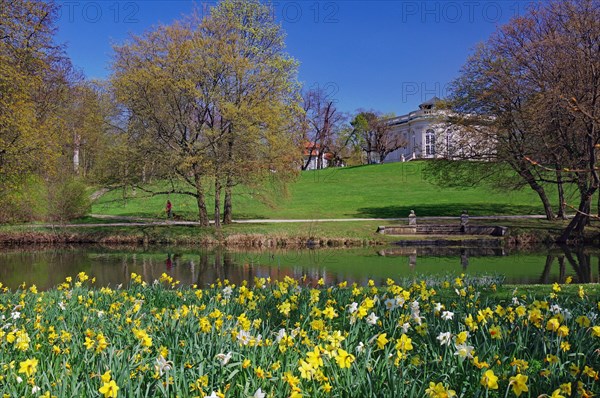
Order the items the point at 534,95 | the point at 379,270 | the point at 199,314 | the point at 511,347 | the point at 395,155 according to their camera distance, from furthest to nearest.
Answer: the point at 395,155, the point at 534,95, the point at 379,270, the point at 199,314, the point at 511,347

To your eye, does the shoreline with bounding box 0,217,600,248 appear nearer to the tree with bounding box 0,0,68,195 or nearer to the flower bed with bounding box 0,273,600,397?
the tree with bounding box 0,0,68,195

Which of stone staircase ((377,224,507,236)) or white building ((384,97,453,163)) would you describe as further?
white building ((384,97,453,163))

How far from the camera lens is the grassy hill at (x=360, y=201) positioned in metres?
36.5

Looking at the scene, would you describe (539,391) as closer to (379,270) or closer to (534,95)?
(379,270)

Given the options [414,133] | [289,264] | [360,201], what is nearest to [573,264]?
[289,264]

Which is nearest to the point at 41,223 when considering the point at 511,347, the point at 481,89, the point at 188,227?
the point at 188,227

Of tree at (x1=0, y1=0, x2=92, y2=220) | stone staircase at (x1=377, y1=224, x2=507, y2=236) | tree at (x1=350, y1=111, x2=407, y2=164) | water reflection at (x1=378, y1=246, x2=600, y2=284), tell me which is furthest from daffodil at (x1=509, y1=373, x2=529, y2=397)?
tree at (x1=350, y1=111, x2=407, y2=164)

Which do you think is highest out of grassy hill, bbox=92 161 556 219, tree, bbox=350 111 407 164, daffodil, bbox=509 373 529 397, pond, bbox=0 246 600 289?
tree, bbox=350 111 407 164

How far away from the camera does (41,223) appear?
103 feet

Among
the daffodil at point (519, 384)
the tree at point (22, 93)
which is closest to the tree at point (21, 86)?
the tree at point (22, 93)

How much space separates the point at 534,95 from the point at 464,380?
25371 millimetres

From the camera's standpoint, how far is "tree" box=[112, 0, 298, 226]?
86.0ft

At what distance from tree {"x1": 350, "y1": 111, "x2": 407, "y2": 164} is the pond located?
56945 millimetres

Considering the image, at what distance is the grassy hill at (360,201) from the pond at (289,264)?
6175mm
